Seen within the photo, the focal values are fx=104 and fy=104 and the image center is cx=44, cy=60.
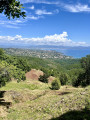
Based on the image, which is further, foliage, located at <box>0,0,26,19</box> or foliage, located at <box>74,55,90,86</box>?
foliage, located at <box>74,55,90,86</box>

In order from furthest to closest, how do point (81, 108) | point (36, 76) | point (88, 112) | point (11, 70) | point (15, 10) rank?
point (36, 76), point (11, 70), point (81, 108), point (88, 112), point (15, 10)

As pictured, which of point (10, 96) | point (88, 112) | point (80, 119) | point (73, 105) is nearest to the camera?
point (80, 119)

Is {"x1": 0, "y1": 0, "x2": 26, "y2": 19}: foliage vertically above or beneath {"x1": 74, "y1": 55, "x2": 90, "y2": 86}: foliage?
above

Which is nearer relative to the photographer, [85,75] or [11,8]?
[11,8]

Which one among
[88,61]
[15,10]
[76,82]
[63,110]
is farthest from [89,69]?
[15,10]

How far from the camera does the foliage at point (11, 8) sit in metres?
6.57

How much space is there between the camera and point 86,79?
39.4 m

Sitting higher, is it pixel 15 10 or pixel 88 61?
pixel 15 10

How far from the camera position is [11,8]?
21.8ft

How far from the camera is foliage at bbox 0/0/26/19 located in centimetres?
657

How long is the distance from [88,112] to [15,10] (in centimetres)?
908

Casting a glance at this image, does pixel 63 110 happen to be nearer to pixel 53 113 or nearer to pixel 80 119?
pixel 53 113

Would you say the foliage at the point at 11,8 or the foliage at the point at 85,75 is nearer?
the foliage at the point at 11,8

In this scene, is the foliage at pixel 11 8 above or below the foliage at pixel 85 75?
above
